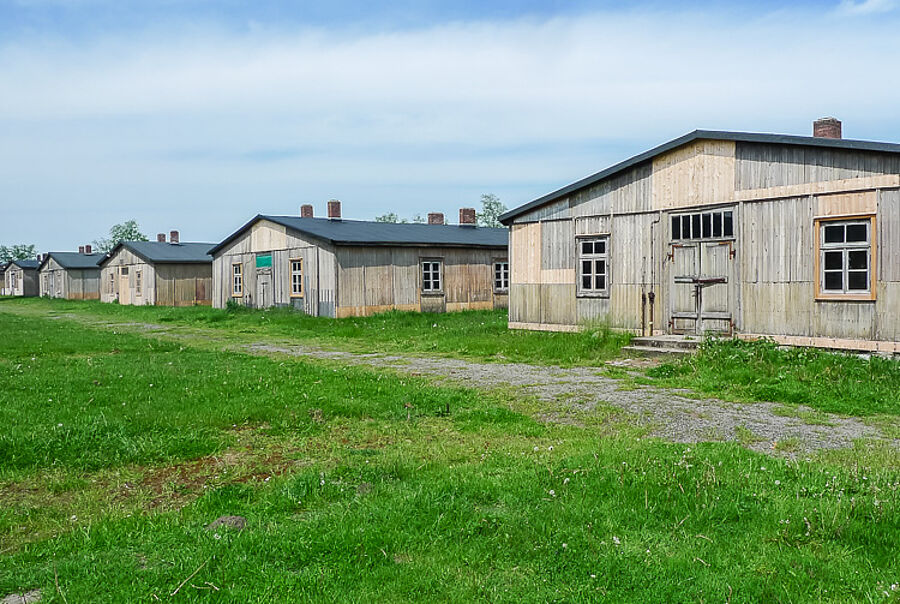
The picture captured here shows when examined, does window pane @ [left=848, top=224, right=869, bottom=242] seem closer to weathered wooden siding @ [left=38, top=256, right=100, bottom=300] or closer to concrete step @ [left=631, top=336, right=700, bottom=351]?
concrete step @ [left=631, top=336, right=700, bottom=351]

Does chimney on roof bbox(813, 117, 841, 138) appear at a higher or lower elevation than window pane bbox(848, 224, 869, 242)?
higher

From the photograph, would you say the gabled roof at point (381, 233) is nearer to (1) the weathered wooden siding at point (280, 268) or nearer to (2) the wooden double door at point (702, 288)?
(1) the weathered wooden siding at point (280, 268)

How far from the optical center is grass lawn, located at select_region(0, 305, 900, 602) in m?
4.00

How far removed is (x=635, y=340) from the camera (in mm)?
15625

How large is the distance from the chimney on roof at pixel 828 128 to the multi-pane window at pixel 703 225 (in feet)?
9.78

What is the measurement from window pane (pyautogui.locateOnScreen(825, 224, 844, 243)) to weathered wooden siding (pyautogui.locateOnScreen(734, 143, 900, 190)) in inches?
35.5

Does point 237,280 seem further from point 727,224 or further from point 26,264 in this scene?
point 26,264

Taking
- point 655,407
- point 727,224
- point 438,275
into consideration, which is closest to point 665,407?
point 655,407

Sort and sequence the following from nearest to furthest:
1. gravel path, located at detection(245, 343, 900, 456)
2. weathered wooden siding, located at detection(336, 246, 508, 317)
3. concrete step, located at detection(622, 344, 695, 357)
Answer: gravel path, located at detection(245, 343, 900, 456) < concrete step, located at detection(622, 344, 695, 357) < weathered wooden siding, located at detection(336, 246, 508, 317)

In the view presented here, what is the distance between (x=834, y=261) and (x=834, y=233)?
0.52 meters

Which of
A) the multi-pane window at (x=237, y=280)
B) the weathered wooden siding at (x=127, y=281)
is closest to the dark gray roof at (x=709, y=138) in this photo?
the multi-pane window at (x=237, y=280)

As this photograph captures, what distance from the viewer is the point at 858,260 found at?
43.3 ft

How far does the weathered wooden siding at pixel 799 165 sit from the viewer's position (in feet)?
42.7

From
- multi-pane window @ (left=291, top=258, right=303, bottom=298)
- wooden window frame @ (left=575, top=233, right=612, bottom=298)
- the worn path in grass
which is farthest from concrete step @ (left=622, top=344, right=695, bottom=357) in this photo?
multi-pane window @ (left=291, top=258, right=303, bottom=298)
